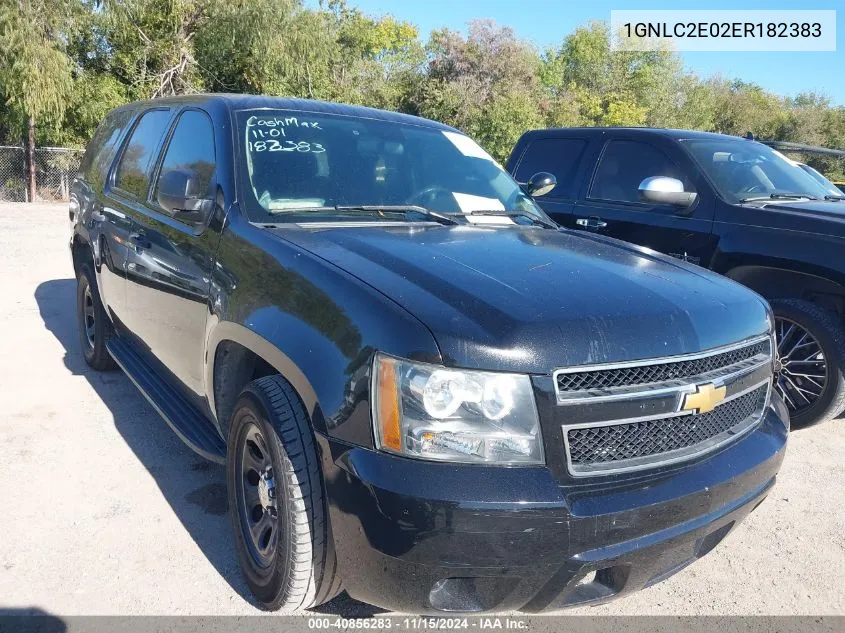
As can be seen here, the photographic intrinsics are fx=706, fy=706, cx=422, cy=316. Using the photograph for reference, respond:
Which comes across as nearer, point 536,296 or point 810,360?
point 536,296

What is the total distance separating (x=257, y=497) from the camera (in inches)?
107

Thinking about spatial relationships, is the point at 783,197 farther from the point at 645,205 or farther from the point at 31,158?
the point at 31,158

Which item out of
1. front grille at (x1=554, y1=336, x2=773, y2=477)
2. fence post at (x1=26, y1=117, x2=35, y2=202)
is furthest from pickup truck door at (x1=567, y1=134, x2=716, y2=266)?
fence post at (x1=26, y1=117, x2=35, y2=202)

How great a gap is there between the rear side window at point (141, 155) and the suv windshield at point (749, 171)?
383 centimetres

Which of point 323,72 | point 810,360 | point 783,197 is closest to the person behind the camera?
point 810,360

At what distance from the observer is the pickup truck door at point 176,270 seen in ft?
9.98

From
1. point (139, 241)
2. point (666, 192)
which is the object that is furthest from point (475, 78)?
point (139, 241)

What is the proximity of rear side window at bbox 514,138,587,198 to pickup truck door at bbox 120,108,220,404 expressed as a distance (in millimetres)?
3498

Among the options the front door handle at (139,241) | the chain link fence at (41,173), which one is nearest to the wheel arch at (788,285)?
the front door handle at (139,241)

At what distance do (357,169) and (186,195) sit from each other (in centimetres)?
79

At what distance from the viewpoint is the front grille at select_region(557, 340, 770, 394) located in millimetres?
2041

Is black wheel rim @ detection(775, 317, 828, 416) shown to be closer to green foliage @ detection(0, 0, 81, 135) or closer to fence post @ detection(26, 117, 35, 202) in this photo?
green foliage @ detection(0, 0, 81, 135)

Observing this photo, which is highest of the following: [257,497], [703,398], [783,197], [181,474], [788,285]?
[783,197]

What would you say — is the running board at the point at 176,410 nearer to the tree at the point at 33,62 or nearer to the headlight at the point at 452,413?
the headlight at the point at 452,413
